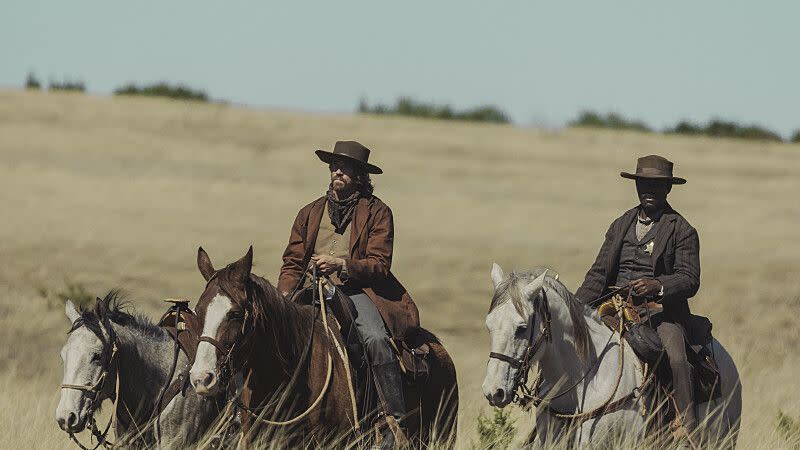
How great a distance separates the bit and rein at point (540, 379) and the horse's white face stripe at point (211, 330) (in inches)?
65.7

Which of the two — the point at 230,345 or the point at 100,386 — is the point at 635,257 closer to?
the point at 230,345

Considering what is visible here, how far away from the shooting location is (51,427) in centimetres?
1313

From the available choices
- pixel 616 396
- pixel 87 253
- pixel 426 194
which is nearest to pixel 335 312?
pixel 616 396

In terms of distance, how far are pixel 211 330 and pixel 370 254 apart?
6.57 ft

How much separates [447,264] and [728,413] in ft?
53.8

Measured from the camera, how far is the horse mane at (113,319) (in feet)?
33.9

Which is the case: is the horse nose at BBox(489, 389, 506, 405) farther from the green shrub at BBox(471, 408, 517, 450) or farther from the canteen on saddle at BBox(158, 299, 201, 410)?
the canteen on saddle at BBox(158, 299, 201, 410)

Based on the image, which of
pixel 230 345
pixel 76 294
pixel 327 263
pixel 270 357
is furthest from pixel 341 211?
pixel 76 294

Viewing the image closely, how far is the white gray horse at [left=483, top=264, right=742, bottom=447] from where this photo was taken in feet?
32.5

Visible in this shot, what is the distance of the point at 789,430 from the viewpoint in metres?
13.2

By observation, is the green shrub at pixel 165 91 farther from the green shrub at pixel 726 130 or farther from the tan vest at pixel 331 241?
the tan vest at pixel 331 241

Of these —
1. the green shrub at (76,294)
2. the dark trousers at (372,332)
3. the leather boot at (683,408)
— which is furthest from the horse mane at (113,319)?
the green shrub at (76,294)

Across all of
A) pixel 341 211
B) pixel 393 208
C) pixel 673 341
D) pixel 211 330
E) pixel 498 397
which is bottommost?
pixel 393 208

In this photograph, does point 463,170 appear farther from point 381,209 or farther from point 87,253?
point 381,209
